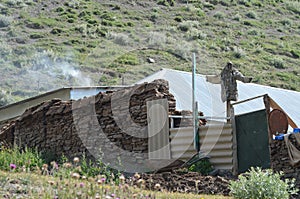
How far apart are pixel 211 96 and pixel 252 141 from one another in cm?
489

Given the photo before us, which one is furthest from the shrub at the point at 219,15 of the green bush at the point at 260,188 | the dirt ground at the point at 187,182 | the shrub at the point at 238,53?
the green bush at the point at 260,188

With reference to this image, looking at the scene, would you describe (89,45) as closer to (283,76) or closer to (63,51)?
(63,51)

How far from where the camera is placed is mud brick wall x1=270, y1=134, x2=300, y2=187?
1291 centimetres

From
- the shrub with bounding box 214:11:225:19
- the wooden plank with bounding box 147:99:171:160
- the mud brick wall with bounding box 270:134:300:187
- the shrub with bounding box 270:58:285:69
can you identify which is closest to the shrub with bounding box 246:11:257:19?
the shrub with bounding box 214:11:225:19

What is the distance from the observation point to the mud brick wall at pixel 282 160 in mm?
12914

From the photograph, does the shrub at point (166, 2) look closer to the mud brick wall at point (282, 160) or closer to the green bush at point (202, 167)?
the green bush at point (202, 167)

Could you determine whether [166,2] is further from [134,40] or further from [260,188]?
Result: [260,188]

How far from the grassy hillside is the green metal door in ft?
65.7

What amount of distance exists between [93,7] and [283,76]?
23071 millimetres

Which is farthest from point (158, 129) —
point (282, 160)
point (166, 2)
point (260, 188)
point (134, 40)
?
point (166, 2)

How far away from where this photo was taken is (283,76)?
132ft

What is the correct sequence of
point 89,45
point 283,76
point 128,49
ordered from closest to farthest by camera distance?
point 283,76 → point 128,49 → point 89,45

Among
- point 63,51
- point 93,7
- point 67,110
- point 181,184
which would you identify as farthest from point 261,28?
point 181,184

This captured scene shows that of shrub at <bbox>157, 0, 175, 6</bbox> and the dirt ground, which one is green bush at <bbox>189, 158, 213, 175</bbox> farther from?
shrub at <bbox>157, 0, 175, 6</bbox>
